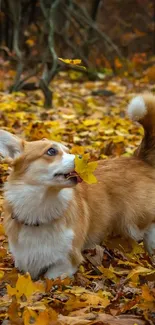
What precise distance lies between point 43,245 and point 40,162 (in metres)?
0.48

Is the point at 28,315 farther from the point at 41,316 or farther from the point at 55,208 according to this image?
the point at 55,208

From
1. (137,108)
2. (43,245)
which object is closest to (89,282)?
(43,245)

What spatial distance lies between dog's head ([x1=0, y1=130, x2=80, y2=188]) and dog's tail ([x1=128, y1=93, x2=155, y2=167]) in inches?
26.9

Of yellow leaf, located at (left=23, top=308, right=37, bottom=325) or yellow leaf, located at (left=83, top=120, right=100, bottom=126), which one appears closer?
yellow leaf, located at (left=23, top=308, right=37, bottom=325)

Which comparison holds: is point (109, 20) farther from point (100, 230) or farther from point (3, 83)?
point (100, 230)

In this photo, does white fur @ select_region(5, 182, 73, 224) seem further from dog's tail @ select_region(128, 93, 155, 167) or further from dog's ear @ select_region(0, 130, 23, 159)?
dog's tail @ select_region(128, 93, 155, 167)

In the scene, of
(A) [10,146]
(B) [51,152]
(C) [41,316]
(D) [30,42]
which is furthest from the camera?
(D) [30,42]

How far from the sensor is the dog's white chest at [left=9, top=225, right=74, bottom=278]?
11.7ft

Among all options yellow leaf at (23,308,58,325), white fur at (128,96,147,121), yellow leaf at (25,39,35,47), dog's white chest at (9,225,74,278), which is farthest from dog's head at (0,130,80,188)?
yellow leaf at (25,39,35,47)

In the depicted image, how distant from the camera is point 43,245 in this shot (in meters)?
3.56

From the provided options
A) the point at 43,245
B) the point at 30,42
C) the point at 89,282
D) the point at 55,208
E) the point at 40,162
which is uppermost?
the point at 30,42

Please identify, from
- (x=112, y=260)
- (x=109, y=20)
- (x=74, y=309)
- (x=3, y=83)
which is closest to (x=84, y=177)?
(x=74, y=309)

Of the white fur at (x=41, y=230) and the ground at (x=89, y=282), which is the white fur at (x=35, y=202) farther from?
the ground at (x=89, y=282)

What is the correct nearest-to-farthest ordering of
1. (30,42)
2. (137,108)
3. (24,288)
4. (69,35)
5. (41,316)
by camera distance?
(41,316) < (24,288) < (137,108) < (30,42) < (69,35)
